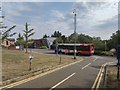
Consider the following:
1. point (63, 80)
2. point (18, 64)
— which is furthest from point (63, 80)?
point (18, 64)

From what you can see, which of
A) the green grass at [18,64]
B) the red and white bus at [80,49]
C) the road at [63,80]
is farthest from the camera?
the red and white bus at [80,49]

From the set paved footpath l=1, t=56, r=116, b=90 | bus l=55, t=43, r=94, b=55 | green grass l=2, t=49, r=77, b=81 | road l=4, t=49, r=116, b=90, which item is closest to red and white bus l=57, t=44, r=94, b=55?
bus l=55, t=43, r=94, b=55

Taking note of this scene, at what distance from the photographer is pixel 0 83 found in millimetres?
17875

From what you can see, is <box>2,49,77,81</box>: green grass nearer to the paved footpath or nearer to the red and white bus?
the paved footpath

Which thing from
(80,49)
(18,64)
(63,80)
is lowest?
(63,80)

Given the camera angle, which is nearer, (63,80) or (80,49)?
(63,80)

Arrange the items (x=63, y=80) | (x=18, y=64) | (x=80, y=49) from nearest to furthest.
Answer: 1. (x=63, y=80)
2. (x=18, y=64)
3. (x=80, y=49)

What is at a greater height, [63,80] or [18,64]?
[18,64]

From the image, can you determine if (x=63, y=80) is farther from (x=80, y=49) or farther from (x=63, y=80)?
(x=80, y=49)

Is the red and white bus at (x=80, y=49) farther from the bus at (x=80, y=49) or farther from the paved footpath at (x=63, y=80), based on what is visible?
the paved footpath at (x=63, y=80)

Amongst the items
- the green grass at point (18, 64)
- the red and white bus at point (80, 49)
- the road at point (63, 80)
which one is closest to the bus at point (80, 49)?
the red and white bus at point (80, 49)

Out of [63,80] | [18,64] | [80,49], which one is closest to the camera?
[63,80]

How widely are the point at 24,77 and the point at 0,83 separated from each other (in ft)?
11.9

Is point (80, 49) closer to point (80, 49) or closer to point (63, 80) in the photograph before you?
point (80, 49)
